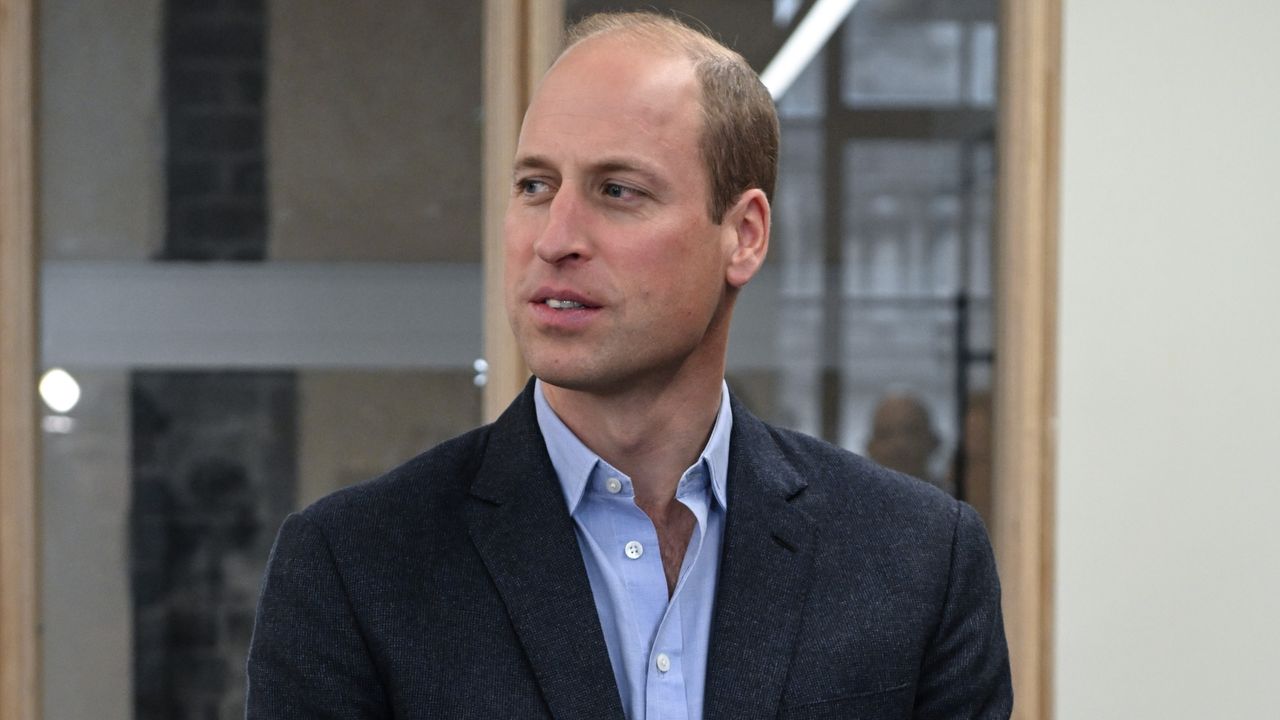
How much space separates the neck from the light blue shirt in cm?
1

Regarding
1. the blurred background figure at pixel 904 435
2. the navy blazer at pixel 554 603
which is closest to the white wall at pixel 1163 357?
the blurred background figure at pixel 904 435

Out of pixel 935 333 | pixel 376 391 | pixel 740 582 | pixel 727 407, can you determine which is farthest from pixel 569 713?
pixel 935 333

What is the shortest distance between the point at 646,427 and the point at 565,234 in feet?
0.65

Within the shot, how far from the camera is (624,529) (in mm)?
1192

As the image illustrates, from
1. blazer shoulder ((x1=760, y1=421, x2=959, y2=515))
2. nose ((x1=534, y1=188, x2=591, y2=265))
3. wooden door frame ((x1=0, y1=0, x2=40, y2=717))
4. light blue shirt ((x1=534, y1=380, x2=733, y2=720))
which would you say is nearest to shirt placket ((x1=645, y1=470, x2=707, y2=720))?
light blue shirt ((x1=534, y1=380, x2=733, y2=720))

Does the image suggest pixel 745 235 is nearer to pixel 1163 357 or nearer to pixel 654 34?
pixel 654 34

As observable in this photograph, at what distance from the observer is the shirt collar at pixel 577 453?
3.91 ft

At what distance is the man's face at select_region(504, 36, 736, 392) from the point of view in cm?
110

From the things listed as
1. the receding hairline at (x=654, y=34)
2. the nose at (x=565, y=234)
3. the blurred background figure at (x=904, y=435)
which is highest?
the receding hairline at (x=654, y=34)

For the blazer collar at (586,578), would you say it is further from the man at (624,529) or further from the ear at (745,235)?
the ear at (745,235)

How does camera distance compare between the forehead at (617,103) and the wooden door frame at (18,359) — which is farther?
the wooden door frame at (18,359)

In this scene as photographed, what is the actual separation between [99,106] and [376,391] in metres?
0.70

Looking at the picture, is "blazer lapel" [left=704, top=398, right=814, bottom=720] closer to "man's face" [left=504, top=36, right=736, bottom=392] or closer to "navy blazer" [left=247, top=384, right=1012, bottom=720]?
"navy blazer" [left=247, top=384, right=1012, bottom=720]

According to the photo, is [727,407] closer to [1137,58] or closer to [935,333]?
[935,333]
